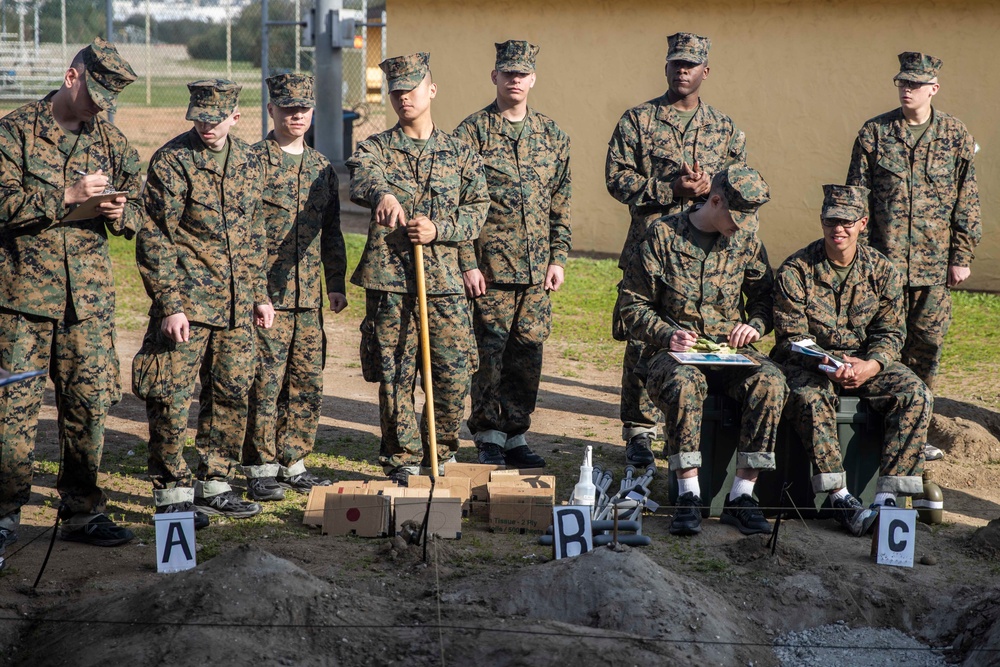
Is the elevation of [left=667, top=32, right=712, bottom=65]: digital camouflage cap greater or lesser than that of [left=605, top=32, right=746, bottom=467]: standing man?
greater

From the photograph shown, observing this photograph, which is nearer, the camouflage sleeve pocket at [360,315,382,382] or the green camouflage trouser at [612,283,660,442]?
the camouflage sleeve pocket at [360,315,382,382]

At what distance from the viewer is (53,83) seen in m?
22.2

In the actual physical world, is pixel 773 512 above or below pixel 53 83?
below

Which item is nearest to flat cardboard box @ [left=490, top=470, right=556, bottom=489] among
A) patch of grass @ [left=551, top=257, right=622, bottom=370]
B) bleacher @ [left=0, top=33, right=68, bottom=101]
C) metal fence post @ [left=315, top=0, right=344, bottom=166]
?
patch of grass @ [left=551, top=257, right=622, bottom=370]

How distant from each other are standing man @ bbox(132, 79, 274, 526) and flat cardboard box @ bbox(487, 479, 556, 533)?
1.35 meters

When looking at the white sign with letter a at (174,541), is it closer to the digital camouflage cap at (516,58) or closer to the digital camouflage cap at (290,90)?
the digital camouflage cap at (290,90)

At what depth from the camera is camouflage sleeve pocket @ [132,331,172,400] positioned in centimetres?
568

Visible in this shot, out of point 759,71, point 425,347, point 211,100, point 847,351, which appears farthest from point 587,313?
point 211,100

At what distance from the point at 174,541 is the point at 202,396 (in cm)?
113

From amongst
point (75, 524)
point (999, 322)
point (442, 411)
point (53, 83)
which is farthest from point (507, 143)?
point (53, 83)

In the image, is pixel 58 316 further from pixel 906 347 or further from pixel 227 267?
pixel 906 347

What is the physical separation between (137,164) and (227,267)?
643 millimetres

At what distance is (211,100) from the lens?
5715 millimetres

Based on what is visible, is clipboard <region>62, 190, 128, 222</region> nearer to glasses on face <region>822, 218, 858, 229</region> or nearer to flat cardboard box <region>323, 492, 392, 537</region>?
flat cardboard box <region>323, 492, 392, 537</region>
